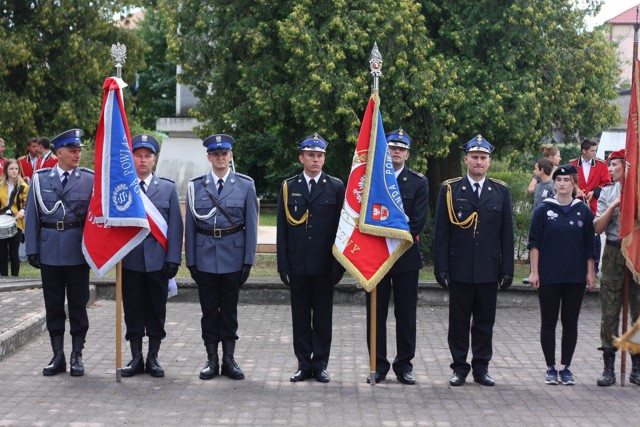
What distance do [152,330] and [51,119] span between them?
57.4ft

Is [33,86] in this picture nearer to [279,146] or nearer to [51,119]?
[51,119]

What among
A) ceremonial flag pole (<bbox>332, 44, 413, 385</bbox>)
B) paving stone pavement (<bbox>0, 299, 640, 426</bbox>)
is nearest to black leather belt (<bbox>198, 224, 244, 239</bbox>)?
ceremonial flag pole (<bbox>332, 44, 413, 385</bbox>)

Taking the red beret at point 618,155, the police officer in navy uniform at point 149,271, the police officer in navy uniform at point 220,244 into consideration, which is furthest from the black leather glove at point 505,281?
the police officer in navy uniform at point 149,271

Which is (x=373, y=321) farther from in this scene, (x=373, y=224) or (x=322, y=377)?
(x=373, y=224)

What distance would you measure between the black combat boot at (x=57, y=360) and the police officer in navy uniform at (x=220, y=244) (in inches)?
48.3

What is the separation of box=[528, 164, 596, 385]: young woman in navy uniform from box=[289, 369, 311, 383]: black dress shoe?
6.83ft

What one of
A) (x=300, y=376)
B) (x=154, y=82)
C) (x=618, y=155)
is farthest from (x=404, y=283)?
(x=154, y=82)

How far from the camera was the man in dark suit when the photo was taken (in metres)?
9.07

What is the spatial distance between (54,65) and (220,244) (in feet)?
57.8

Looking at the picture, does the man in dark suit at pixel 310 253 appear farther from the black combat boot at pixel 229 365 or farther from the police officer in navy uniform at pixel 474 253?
the police officer in navy uniform at pixel 474 253

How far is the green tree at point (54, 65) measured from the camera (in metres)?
24.6

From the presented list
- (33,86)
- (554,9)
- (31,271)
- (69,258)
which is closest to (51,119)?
(33,86)

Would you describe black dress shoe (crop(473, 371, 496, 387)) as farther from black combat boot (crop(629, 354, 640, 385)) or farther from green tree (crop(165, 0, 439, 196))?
green tree (crop(165, 0, 439, 196))

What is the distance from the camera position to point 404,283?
30.0 feet
